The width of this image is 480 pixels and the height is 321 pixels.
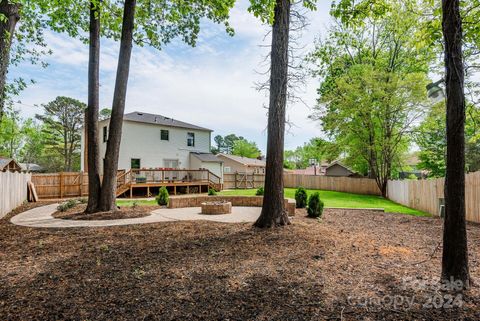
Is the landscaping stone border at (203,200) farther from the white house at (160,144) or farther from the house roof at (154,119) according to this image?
the house roof at (154,119)

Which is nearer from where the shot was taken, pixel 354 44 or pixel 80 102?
pixel 354 44

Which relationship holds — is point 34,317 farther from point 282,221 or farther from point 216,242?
point 282,221

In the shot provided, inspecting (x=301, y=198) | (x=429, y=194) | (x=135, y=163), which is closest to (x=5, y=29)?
(x=301, y=198)

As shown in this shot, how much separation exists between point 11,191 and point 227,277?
10824 millimetres

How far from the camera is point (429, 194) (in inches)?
442

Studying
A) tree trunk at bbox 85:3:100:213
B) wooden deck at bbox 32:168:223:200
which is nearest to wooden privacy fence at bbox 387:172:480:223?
tree trunk at bbox 85:3:100:213

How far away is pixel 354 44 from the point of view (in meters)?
22.9

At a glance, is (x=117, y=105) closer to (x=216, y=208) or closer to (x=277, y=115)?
(x=216, y=208)

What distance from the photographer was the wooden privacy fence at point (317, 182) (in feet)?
72.2

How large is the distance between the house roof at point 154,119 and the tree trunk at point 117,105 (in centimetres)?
1300

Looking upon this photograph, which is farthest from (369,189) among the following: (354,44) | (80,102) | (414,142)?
(80,102)

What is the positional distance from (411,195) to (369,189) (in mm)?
8490

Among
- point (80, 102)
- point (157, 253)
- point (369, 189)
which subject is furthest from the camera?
point (80, 102)

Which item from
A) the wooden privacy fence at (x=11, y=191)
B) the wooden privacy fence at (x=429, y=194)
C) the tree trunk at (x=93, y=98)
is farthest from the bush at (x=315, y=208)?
the wooden privacy fence at (x=11, y=191)
